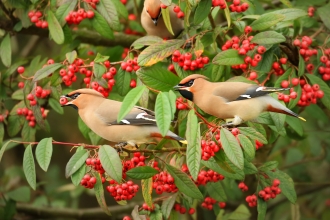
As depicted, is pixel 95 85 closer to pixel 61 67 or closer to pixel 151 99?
pixel 61 67

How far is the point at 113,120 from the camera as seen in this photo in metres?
3.25

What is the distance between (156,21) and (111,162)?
1418 millimetres

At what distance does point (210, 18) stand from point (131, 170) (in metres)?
0.99

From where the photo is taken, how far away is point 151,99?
13.7 ft

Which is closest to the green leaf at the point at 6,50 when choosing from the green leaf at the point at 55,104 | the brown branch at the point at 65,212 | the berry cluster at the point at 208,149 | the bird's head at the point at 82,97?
the green leaf at the point at 55,104

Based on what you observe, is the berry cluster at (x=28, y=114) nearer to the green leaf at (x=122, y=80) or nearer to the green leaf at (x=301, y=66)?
the green leaf at (x=122, y=80)

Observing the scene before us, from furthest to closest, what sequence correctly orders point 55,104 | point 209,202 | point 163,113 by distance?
point 209,202 < point 55,104 < point 163,113

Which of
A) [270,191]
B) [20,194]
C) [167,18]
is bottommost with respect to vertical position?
[20,194]

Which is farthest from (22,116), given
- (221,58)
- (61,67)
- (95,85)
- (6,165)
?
Result: (6,165)

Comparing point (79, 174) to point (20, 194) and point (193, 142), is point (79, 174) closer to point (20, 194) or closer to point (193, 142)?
point (193, 142)

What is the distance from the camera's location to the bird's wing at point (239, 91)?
313 centimetres

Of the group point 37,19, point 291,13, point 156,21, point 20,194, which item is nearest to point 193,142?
point 291,13

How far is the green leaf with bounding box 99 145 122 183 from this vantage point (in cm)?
296

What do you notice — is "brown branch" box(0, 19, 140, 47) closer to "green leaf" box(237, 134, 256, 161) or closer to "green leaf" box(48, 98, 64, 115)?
"green leaf" box(48, 98, 64, 115)
